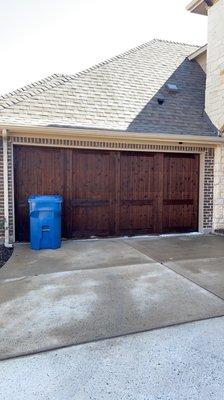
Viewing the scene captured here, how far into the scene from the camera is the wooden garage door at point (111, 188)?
744 cm

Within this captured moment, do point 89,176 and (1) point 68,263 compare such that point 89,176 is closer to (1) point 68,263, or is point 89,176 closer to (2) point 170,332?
(1) point 68,263

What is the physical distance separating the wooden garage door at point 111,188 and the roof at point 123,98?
2.41 feet

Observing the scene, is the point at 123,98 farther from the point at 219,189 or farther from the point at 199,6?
the point at 199,6

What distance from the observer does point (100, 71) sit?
9492mm

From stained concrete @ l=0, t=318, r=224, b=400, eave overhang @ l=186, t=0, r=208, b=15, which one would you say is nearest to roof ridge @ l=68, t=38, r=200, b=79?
eave overhang @ l=186, t=0, r=208, b=15

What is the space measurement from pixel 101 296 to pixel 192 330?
133 cm

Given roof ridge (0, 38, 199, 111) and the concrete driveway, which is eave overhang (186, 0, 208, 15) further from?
the concrete driveway

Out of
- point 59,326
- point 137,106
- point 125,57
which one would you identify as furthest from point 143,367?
point 125,57

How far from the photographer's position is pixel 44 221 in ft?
21.7

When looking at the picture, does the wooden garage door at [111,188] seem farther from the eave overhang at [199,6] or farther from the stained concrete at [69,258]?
the eave overhang at [199,6]

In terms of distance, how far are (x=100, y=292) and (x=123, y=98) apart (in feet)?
20.0

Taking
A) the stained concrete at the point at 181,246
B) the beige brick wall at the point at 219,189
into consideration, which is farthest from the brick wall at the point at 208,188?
the stained concrete at the point at 181,246

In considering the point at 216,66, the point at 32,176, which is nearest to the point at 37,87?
the point at 32,176

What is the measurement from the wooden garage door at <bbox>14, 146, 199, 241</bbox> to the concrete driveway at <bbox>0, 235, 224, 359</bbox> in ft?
4.17
